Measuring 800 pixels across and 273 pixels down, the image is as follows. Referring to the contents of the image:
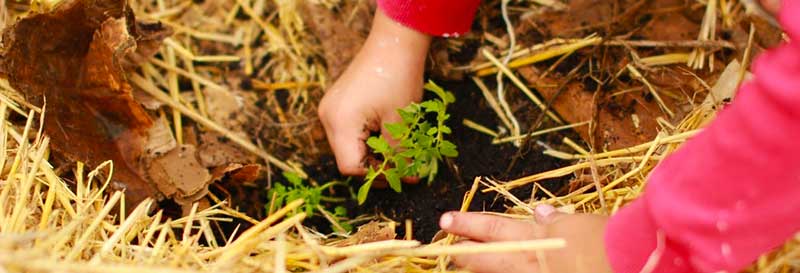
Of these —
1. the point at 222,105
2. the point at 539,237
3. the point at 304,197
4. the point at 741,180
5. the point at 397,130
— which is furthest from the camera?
the point at 222,105

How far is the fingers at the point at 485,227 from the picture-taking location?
1.39m

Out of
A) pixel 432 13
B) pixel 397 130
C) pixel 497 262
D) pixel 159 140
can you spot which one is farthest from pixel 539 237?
pixel 159 140

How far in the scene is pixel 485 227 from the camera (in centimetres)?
140

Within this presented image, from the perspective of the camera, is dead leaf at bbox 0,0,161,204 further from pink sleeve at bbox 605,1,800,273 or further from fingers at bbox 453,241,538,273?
pink sleeve at bbox 605,1,800,273

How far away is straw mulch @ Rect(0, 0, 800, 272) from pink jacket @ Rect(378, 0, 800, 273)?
146 millimetres

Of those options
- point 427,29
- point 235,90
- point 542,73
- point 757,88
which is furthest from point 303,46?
point 757,88

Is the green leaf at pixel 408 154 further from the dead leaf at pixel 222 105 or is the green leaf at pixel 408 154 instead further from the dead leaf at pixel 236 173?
the dead leaf at pixel 222 105

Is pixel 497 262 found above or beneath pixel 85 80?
beneath

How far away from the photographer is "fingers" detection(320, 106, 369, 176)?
178 cm

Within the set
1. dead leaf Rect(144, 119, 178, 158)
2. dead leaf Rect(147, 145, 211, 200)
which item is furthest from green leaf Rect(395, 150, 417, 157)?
dead leaf Rect(144, 119, 178, 158)

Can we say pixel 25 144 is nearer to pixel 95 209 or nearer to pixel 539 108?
pixel 95 209

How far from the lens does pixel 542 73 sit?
1948 millimetres

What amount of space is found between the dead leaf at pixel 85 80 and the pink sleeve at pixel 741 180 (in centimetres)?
105

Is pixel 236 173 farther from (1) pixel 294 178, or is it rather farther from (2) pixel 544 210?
(2) pixel 544 210
